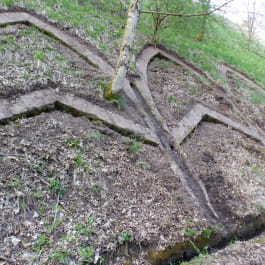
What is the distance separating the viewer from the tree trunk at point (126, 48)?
595cm

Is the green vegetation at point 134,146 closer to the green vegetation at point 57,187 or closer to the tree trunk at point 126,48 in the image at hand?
the tree trunk at point 126,48

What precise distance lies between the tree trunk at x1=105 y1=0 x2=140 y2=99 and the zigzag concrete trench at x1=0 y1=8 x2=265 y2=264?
1.51 ft

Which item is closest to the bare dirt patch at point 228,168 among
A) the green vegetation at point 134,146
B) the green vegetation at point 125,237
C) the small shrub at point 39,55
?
the green vegetation at point 134,146

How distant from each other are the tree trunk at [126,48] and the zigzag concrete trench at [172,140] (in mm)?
460

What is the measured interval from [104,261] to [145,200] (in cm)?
128

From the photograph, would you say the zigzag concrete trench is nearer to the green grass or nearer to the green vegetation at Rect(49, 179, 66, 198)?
the green vegetation at Rect(49, 179, 66, 198)

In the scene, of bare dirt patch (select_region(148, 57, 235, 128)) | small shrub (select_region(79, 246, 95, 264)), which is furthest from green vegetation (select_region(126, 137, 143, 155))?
small shrub (select_region(79, 246, 95, 264))

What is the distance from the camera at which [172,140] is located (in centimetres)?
659

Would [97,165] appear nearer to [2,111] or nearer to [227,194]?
[2,111]

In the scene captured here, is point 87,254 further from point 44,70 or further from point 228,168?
point 44,70

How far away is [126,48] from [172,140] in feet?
7.60

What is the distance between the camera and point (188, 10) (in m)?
9.21

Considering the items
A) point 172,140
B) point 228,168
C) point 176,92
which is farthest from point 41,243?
point 176,92

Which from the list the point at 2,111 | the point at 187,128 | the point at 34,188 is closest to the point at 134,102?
the point at 187,128
